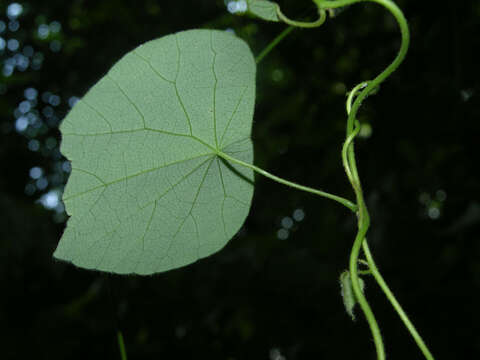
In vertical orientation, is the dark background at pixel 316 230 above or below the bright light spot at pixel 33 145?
above

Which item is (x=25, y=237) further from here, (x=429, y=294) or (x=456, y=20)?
(x=456, y=20)

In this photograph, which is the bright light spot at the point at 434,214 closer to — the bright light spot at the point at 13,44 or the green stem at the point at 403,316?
the green stem at the point at 403,316

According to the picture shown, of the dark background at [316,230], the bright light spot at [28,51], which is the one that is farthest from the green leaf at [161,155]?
the bright light spot at [28,51]

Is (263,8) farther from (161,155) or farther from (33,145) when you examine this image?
(33,145)

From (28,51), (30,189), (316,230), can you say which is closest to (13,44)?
(28,51)

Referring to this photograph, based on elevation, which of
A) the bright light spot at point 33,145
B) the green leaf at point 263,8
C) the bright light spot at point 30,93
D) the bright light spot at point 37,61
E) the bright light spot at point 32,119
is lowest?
the bright light spot at point 33,145
